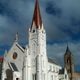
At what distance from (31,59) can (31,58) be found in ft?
0.79

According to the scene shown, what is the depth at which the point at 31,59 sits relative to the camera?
63.2 m

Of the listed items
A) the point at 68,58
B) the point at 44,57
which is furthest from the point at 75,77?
the point at 44,57

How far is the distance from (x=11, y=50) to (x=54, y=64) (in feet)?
60.5

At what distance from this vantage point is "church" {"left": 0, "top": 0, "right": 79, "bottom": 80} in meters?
61.8

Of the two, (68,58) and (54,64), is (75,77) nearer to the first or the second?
(68,58)

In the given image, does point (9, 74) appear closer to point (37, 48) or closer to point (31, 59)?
point (31, 59)

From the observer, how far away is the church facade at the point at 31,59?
61.8m

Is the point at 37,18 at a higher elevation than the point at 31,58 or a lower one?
higher

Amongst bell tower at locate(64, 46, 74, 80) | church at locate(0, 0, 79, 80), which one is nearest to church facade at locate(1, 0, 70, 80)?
church at locate(0, 0, 79, 80)

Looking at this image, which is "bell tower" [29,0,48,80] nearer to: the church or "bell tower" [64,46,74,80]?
the church

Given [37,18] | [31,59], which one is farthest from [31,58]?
[37,18]

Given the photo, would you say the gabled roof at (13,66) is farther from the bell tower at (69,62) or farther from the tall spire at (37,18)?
the bell tower at (69,62)

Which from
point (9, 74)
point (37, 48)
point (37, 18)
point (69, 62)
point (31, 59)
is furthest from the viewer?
point (69, 62)

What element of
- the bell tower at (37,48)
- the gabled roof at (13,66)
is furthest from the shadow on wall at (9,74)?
the bell tower at (37,48)
